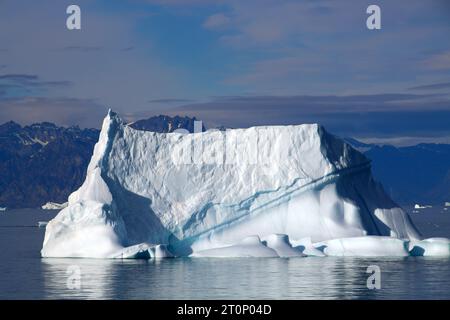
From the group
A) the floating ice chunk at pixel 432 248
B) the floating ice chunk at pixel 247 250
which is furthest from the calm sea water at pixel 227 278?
the floating ice chunk at pixel 432 248

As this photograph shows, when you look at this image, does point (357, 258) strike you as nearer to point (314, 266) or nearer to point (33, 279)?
point (314, 266)

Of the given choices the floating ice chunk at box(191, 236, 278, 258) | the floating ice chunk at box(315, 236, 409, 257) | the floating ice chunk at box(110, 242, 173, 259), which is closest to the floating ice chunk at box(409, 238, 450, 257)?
the floating ice chunk at box(315, 236, 409, 257)

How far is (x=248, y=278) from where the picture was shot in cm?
3083

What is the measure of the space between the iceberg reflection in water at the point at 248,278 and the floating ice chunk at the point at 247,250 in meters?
0.54

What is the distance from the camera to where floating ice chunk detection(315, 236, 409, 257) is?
37969 mm

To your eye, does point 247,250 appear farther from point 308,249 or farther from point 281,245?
point 308,249

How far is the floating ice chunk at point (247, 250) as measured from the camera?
3756 cm

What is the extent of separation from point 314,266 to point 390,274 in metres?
3.16

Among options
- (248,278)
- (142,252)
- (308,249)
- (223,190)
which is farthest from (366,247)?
(142,252)

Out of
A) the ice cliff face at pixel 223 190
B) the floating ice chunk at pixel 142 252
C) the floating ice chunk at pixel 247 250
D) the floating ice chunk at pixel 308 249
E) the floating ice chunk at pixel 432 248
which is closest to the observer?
the floating ice chunk at pixel 142 252

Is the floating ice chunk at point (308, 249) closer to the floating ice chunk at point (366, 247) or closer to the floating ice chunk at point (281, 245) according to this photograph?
the floating ice chunk at point (366, 247)

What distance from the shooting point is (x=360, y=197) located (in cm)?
4100

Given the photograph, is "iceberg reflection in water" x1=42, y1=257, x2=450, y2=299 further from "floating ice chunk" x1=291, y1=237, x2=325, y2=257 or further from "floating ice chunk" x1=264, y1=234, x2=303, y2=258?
"floating ice chunk" x1=291, y1=237, x2=325, y2=257
